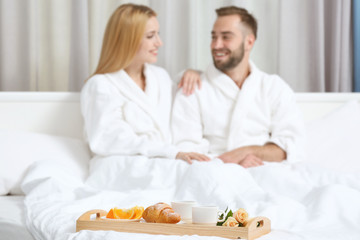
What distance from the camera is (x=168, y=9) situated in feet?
8.78

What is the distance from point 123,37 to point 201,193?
3.01ft

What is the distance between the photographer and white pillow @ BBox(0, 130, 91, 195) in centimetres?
200

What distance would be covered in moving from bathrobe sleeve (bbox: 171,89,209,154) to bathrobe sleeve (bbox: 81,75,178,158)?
Result: 0.10m

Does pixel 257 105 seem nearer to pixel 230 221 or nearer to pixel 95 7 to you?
pixel 95 7

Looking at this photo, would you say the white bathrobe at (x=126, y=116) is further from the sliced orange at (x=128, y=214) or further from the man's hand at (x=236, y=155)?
the sliced orange at (x=128, y=214)

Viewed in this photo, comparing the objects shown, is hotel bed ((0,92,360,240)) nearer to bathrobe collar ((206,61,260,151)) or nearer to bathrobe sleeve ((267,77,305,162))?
bathrobe sleeve ((267,77,305,162))

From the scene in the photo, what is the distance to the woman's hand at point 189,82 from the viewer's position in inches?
Result: 93.3

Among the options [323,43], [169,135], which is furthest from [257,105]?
[323,43]

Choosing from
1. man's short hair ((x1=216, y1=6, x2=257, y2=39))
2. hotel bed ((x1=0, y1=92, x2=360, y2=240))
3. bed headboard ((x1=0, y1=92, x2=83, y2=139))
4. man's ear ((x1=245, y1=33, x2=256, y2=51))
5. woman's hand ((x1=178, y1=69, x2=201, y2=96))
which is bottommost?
hotel bed ((x1=0, y1=92, x2=360, y2=240))

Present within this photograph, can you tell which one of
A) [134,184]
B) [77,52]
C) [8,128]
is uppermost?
[77,52]

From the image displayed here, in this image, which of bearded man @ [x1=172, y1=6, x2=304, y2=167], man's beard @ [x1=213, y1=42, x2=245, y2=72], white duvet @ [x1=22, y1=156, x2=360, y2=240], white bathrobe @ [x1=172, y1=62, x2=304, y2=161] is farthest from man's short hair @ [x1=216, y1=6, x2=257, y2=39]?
white duvet @ [x1=22, y1=156, x2=360, y2=240]

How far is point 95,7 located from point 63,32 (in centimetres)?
20

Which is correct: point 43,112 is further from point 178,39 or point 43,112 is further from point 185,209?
point 185,209

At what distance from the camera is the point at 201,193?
1.67 meters
